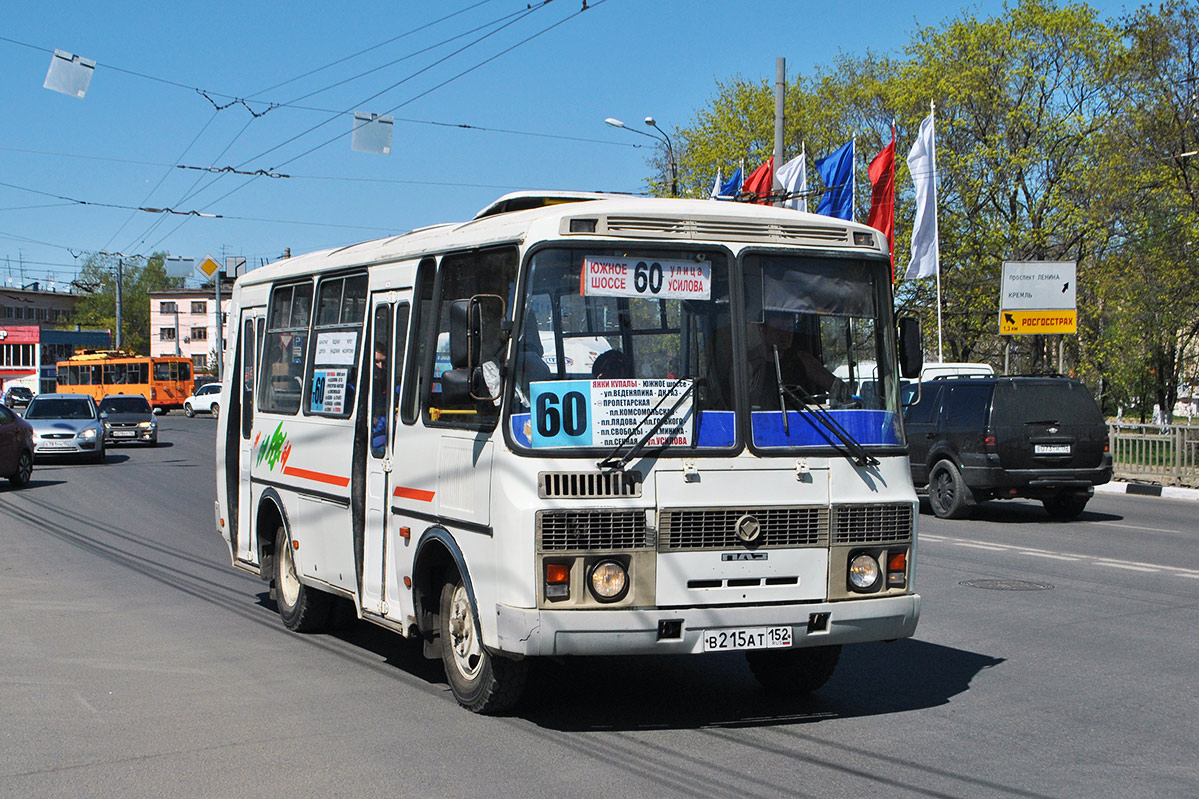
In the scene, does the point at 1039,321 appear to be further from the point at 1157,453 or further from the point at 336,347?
the point at 336,347

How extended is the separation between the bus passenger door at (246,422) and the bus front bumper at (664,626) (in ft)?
15.4

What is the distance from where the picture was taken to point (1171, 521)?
17.5 metres

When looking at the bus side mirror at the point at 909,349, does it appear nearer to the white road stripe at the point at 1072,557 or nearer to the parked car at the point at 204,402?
the white road stripe at the point at 1072,557

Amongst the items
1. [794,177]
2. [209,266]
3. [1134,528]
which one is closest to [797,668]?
[1134,528]

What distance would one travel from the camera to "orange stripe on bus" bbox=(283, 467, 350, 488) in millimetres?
8328

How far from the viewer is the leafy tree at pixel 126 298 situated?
417 feet

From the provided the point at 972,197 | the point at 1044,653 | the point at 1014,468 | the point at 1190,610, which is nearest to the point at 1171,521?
the point at 1014,468

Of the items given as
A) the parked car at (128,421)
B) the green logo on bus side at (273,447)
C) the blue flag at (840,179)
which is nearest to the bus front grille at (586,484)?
the green logo on bus side at (273,447)

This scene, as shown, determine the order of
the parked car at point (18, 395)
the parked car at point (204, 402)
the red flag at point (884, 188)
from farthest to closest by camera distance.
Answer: the parked car at point (18, 395), the parked car at point (204, 402), the red flag at point (884, 188)

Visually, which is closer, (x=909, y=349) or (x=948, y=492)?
(x=909, y=349)

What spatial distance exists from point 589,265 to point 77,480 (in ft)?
69.6

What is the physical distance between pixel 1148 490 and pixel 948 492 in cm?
622

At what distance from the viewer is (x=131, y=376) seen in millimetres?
67062

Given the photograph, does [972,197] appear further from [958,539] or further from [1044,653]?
[1044,653]
